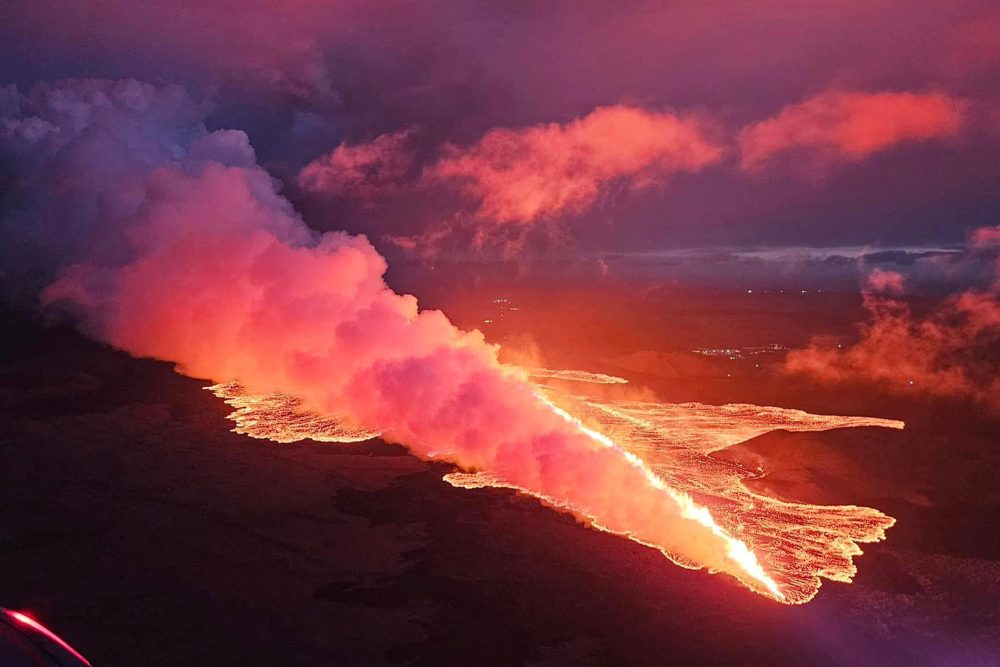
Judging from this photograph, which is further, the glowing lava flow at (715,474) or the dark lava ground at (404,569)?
the glowing lava flow at (715,474)

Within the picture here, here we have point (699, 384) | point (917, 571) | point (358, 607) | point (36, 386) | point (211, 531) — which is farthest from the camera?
point (699, 384)

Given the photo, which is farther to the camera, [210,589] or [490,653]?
[210,589]

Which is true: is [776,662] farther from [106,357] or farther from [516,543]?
[106,357]

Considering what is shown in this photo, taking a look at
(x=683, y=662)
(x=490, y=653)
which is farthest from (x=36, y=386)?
(x=683, y=662)

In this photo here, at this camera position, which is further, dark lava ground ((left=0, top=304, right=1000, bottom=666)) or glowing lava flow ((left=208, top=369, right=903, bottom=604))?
glowing lava flow ((left=208, top=369, right=903, bottom=604))
